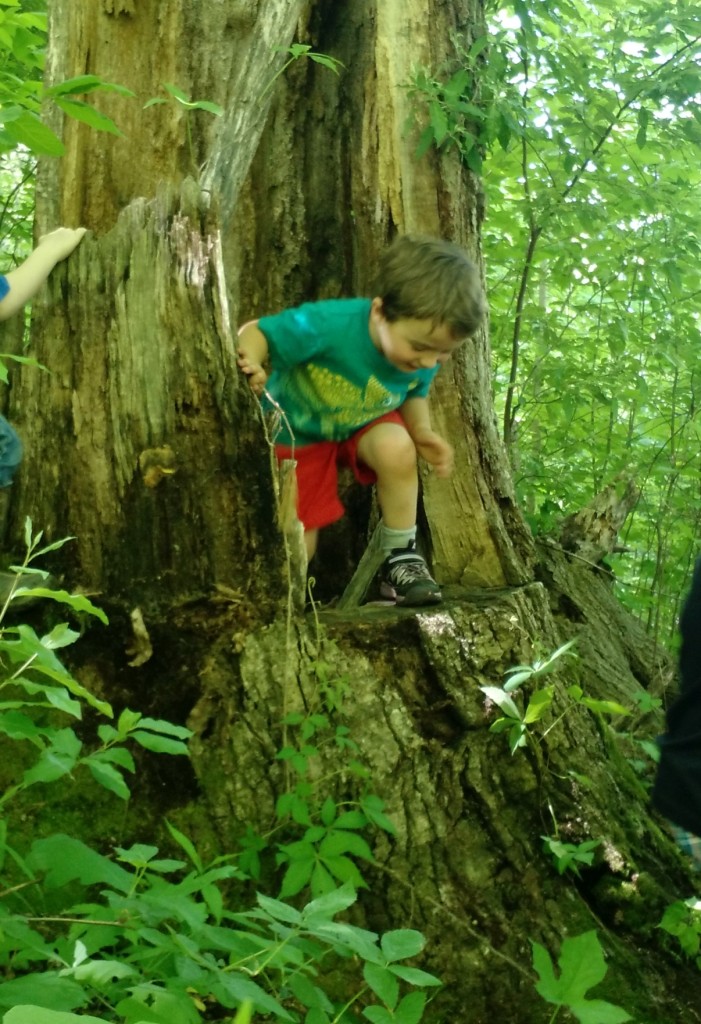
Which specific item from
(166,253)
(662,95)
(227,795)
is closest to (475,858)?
(227,795)

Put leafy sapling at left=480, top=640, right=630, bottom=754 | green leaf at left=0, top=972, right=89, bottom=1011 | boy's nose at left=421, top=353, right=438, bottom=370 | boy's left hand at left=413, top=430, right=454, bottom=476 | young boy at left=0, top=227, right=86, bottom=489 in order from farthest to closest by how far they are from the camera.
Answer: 1. boy's left hand at left=413, top=430, right=454, bottom=476
2. boy's nose at left=421, top=353, right=438, bottom=370
3. young boy at left=0, top=227, right=86, bottom=489
4. leafy sapling at left=480, top=640, right=630, bottom=754
5. green leaf at left=0, top=972, right=89, bottom=1011

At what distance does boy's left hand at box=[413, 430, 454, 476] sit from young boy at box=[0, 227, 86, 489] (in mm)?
1367

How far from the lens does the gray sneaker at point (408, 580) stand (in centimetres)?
291

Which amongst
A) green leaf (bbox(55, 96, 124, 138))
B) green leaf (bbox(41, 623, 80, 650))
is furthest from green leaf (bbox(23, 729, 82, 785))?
green leaf (bbox(55, 96, 124, 138))

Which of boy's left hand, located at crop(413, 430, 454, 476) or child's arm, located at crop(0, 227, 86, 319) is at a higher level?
child's arm, located at crop(0, 227, 86, 319)

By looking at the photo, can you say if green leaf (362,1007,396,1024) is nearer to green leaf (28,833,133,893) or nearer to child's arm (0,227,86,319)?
green leaf (28,833,133,893)

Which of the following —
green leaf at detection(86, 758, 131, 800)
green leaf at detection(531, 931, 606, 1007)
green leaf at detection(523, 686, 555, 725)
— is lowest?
green leaf at detection(531, 931, 606, 1007)

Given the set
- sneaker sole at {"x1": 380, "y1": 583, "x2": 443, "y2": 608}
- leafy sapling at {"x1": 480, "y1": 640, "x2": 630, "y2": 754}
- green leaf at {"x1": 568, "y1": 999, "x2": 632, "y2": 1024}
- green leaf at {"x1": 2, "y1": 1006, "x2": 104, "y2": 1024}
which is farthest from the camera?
sneaker sole at {"x1": 380, "y1": 583, "x2": 443, "y2": 608}

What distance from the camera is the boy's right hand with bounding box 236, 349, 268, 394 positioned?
2695 millimetres

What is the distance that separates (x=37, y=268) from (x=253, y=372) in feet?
2.27

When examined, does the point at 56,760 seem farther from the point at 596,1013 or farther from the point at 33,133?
the point at 33,133

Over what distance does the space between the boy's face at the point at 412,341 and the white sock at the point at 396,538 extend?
58 centimetres

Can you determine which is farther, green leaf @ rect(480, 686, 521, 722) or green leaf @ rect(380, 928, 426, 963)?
green leaf @ rect(480, 686, 521, 722)

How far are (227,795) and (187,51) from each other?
248cm
